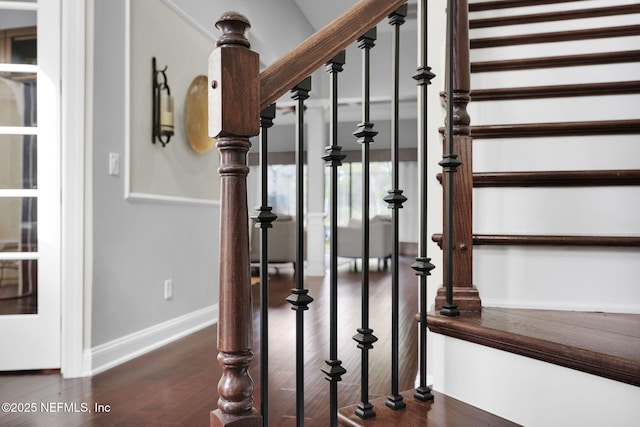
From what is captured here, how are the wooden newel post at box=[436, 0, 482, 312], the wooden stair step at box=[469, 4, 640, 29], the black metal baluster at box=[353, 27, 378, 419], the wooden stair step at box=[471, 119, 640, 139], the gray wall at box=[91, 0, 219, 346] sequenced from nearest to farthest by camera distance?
the black metal baluster at box=[353, 27, 378, 419]
the wooden newel post at box=[436, 0, 482, 312]
the wooden stair step at box=[471, 119, 640, 139]
the wooden stair step at box=[469, 4, 640, 29]
the gray wall at box=[91, 0, 219, 346]

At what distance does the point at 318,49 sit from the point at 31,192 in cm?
213

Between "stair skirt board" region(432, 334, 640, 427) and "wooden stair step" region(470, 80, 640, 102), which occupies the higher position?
"wooden stair step" region(470, 80, 640, 102)

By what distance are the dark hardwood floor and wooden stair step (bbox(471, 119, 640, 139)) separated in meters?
1.20

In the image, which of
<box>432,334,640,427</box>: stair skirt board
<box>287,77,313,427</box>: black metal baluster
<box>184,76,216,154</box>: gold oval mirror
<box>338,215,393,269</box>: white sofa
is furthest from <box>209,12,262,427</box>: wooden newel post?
<box>338,215,393,269</box>: white sofa

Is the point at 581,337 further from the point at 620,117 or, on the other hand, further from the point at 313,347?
the point at 313,347

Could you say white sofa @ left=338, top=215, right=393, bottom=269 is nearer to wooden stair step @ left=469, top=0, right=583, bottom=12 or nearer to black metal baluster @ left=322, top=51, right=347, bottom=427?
wooden stair step @ left=469, top=0, right=583, bottom=12

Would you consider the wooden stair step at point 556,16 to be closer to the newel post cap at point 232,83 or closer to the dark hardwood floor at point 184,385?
the dark hardwood floor at point 184,385

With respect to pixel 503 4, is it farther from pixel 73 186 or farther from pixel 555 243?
pixel 73 186

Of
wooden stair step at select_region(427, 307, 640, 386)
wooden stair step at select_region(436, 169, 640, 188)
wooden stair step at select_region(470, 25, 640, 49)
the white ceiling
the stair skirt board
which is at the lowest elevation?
the stair skirt board

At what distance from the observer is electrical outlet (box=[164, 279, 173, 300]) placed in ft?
10.8

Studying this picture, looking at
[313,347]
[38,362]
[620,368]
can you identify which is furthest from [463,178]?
[38,362]

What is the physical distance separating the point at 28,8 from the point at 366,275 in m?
2.50

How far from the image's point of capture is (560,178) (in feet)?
4.69

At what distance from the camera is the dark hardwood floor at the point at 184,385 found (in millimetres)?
1991
